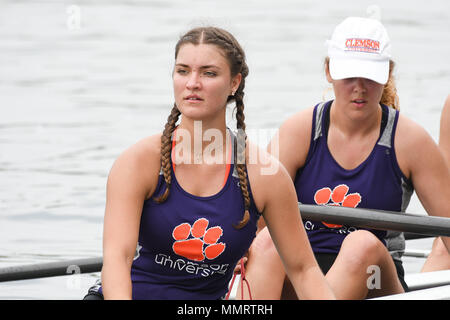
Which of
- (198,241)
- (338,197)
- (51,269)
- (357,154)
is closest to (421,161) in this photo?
(357,154)

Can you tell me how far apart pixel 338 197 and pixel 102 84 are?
1082 cm

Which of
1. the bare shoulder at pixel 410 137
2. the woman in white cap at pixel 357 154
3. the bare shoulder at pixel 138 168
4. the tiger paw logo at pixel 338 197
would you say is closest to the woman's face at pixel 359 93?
the woman in white cap at pixel 357 154

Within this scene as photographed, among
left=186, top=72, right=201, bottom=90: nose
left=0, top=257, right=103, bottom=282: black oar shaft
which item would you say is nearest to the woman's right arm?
left=186, top=72, right=201, bottom=90: nose

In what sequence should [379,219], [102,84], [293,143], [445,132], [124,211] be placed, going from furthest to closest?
[102,84]
[445,132]
[293,143]
[379,219]
[124,211]

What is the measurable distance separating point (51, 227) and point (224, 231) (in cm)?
486

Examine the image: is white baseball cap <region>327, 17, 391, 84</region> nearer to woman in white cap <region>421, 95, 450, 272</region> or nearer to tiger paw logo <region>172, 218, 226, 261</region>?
woman in white cap <region>421, 95, 450, 272</region>

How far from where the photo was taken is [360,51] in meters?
4.11

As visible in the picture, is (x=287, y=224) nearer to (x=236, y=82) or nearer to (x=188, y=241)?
(x=188, y=241)

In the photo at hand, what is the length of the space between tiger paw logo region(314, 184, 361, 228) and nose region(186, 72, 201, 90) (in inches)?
42.0

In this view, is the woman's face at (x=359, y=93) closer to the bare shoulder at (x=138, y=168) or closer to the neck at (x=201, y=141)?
the neck at (x=201, y=141)

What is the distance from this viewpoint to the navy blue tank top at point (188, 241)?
327 centimetres

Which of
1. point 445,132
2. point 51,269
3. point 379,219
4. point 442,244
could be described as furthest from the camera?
point 442,244

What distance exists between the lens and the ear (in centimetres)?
335

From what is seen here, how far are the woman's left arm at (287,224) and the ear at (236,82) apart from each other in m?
0.20
